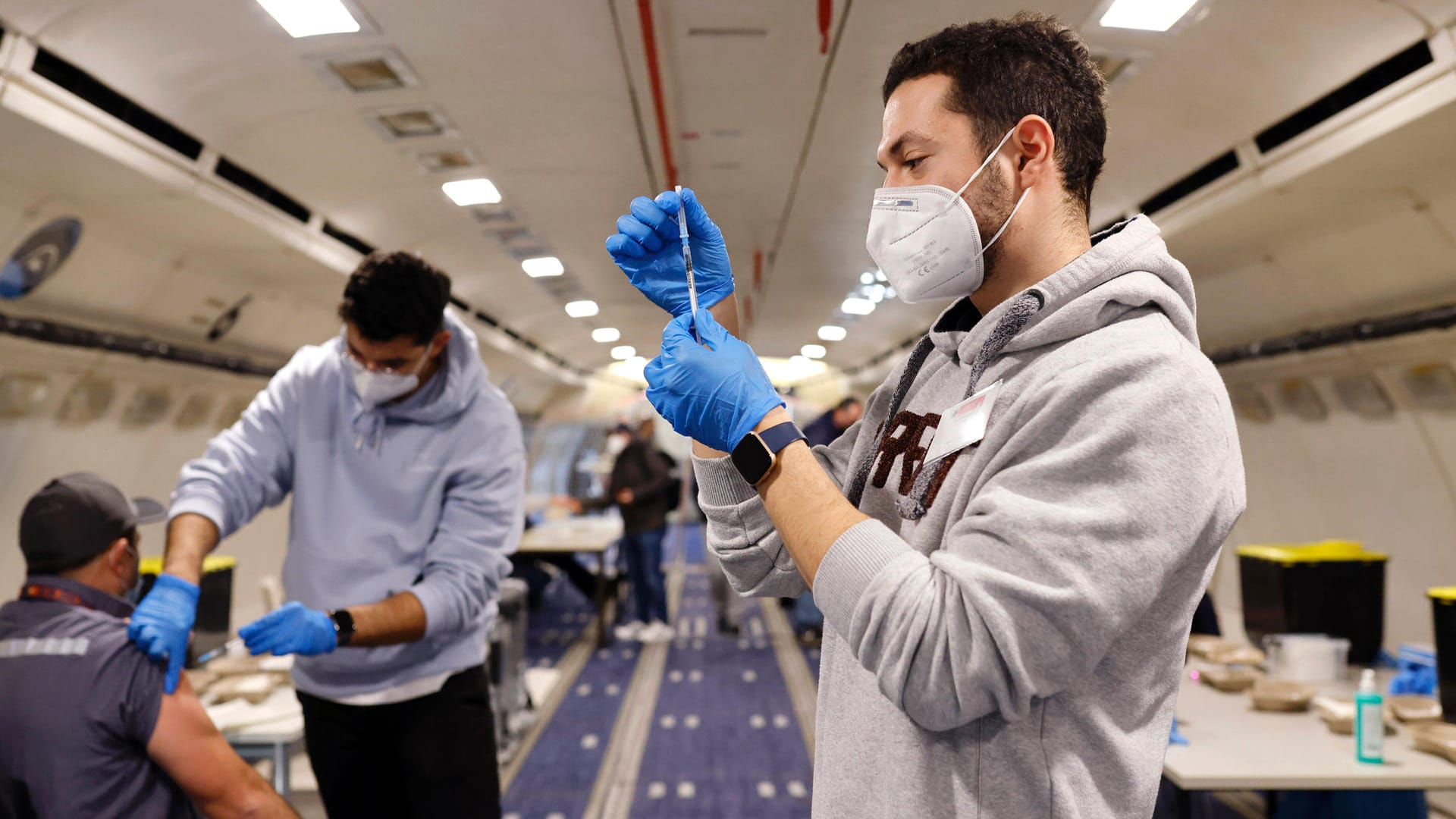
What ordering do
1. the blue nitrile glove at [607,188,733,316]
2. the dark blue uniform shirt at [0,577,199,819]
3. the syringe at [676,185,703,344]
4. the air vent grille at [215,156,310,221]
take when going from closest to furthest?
the syringe at [676,185,703,344], the blue nitrile glove at [607,188,733,316], the dark blue uniform shirt at [0,577,199,819], the air vent grille at [215,156,310,221]

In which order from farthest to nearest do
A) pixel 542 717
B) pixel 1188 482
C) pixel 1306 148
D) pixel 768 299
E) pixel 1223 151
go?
pixel 768 299 → pixel 542 717 → pixel 1223 151 → pixel 1306 148 → pixel 1188 482

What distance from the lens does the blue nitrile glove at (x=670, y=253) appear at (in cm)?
154

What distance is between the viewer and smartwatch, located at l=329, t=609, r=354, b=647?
215 centimetres

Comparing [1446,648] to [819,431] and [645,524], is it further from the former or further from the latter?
[645,524]

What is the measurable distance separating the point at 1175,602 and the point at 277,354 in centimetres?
914

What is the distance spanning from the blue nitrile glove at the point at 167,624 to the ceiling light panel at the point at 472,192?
15.4 feet

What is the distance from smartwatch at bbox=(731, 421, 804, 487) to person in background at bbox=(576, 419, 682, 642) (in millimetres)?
7509

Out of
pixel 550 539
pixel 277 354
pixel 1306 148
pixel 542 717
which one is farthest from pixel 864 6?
pixel 277 354

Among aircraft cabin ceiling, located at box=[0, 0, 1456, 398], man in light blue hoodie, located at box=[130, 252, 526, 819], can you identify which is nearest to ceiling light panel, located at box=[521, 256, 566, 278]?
aircraft cabin ceiling, located at box=[0, 0, 1456, 398]

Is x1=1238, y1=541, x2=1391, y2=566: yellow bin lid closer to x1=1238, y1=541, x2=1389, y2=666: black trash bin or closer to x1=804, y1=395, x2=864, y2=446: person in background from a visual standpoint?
x1=1238, y1=541, x2=1389, y2=666: black trash bin

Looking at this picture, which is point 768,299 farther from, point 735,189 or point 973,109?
point 973,109

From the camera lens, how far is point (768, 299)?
451 inches

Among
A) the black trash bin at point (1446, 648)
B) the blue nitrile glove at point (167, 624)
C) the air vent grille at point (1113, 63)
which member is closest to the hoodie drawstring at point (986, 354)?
the blue nitrile glove at point (167, 624)

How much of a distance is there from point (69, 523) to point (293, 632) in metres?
0.71
